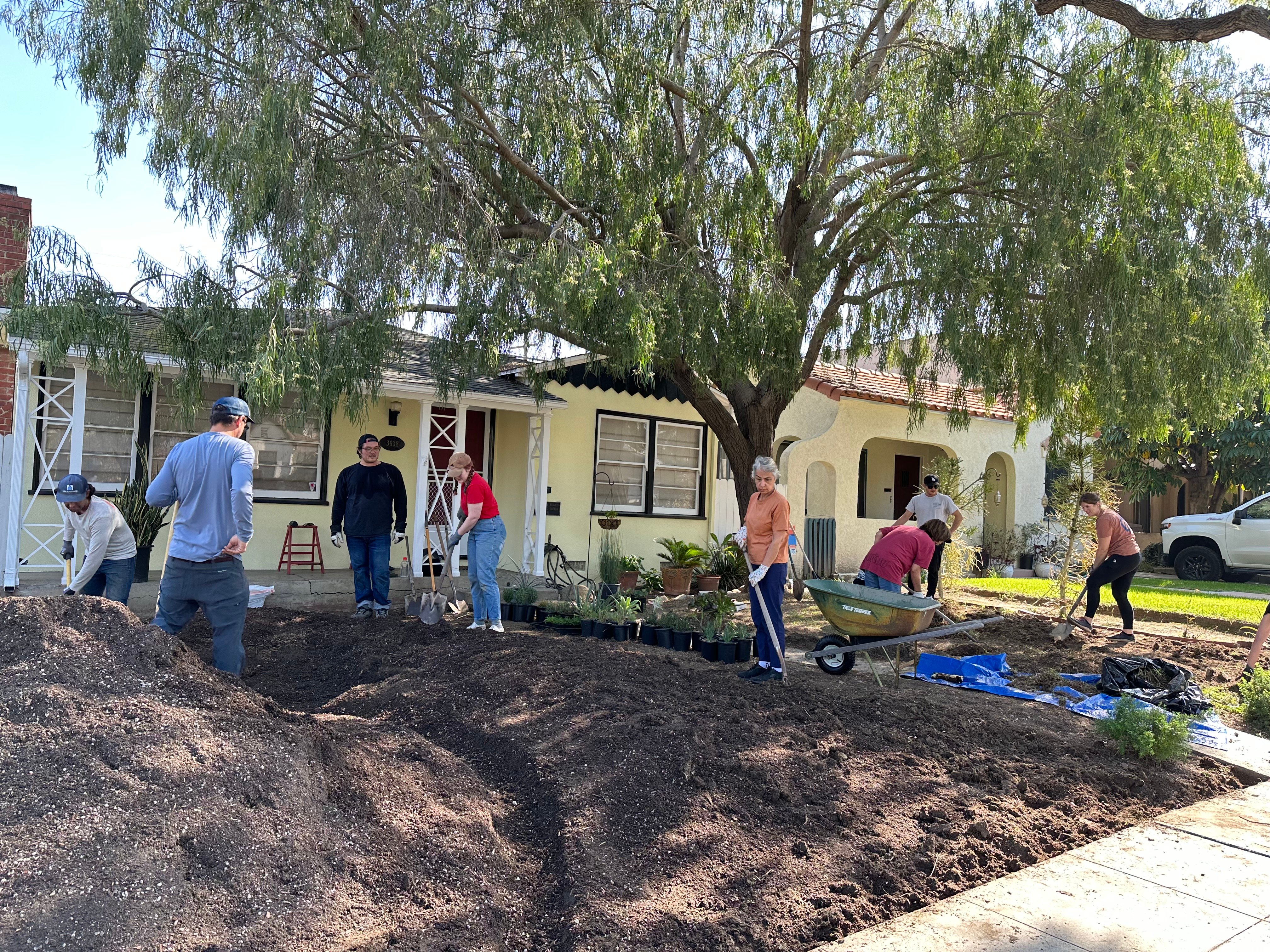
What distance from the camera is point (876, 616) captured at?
259 inches

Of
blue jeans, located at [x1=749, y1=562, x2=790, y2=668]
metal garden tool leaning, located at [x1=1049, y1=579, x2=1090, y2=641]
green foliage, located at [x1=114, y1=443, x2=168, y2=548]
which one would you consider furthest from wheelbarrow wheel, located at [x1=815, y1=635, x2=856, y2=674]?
green foliage, located at [x1=114, y1=443, x2=168, y2=548]

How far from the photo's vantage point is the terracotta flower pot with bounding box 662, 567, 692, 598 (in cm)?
1251

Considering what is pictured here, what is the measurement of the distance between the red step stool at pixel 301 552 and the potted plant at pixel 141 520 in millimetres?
1748

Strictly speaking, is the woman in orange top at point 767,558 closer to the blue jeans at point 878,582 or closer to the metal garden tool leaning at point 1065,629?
the blue jeans at point 878,582

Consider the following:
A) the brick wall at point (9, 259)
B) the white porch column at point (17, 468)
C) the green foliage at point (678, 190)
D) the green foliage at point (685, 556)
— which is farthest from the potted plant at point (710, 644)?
the brick wall at point (9, 259)

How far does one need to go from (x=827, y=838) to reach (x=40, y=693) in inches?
132

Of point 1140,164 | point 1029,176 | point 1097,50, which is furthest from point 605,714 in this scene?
point 1097,50

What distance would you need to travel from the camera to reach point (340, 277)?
7523mm

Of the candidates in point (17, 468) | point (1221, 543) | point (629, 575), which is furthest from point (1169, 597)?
point (17, 468)

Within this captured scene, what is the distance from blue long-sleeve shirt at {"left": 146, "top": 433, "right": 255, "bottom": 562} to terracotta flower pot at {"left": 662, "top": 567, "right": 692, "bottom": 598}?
316 inches

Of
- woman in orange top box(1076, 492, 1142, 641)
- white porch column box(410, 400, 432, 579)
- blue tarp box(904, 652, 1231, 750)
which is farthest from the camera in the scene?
white porch column box(410, 400, 432, 579)

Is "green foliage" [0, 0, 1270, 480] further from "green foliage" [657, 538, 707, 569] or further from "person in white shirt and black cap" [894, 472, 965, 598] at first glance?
"green foliage" [657, 538, 707, 569]

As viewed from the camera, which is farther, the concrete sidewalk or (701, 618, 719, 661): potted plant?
(701, 618, 719, 661): potted plant

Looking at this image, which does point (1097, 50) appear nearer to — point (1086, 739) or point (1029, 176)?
point (1029, 176)
